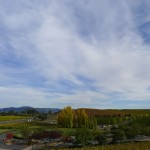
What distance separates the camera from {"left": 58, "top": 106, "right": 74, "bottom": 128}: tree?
71.7 metres

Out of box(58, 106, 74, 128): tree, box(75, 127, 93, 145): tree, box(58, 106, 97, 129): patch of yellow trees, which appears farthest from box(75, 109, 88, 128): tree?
box(75, 127, 93, 145): tree

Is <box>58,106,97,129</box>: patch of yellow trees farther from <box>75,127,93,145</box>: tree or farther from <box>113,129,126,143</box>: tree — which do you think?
<box>75,127,93,145</box>: tree

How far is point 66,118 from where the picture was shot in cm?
7244

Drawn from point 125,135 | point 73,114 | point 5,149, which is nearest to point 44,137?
Answer: point 5,149

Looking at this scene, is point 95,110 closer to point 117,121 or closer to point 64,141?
point 117,121

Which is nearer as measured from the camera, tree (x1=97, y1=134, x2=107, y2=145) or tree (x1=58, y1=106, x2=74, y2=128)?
tree (x1=97, y1=134, x2=107, y2=145)

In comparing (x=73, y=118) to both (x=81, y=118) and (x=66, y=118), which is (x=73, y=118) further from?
(x=81, y=118)

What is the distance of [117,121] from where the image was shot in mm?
73188

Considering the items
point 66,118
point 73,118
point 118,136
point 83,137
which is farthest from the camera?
point 73,118

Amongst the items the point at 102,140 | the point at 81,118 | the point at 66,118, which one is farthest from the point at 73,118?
the point at 102,140

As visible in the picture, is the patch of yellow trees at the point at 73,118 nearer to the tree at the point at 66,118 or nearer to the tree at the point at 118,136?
the tree at the point at 66,118

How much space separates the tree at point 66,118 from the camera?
71688 mm

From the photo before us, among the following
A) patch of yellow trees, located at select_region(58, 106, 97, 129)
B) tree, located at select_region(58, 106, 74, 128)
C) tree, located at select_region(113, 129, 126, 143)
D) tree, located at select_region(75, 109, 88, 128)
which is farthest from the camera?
tree, located at select_region(58, 106, 74, 128)

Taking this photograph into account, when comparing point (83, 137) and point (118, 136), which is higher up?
point (118, 136)
